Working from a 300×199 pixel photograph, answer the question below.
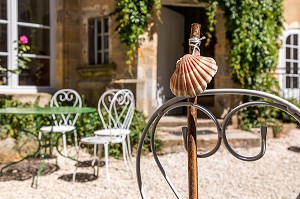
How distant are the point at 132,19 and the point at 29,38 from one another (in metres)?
1.99

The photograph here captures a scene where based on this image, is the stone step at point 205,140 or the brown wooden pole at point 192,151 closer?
the brown wooden pole at point 192,151

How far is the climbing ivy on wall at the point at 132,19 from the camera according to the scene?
5.28 metres

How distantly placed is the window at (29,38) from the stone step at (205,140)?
8.16ft

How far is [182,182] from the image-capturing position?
3506 mm

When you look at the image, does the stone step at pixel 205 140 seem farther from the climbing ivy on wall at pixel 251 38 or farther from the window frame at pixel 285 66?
the window frame at pixel 285 66

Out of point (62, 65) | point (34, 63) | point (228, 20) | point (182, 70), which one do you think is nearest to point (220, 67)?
point (228, 20)

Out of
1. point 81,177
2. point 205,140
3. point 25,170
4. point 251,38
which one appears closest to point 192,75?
point 81,177

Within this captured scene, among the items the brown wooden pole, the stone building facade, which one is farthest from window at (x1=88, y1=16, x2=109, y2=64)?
the brown wooden pole

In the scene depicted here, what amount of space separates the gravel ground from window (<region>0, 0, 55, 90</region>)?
2.11m

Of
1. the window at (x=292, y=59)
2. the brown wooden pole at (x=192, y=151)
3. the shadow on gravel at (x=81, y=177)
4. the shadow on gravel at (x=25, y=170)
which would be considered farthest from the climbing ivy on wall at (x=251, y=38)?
the brown wooden pole at (x=192, y=151)

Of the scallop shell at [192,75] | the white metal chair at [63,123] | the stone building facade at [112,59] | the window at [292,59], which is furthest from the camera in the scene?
the window at [292,59]

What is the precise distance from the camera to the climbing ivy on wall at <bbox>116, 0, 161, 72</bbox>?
528 cm

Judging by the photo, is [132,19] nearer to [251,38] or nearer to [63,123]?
[63,123]

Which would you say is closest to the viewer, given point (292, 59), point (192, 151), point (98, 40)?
point (192, 151)
